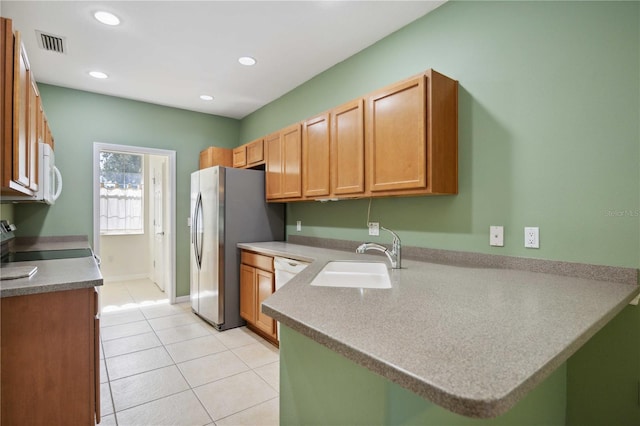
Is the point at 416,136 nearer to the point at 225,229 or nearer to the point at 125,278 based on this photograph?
the point at 225,229

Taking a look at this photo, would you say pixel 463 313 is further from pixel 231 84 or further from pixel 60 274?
pixel 231 84

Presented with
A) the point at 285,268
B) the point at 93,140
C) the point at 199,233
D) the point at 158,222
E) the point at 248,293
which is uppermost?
the point at 93,140

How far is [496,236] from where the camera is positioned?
2004mm

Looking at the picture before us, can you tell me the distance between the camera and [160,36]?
269 cm

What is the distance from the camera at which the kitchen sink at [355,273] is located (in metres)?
1.98

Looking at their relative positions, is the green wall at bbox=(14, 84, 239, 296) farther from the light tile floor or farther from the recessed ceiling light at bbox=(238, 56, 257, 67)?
the recessed ceiling light at bbox=(238, 56, 257, 67)

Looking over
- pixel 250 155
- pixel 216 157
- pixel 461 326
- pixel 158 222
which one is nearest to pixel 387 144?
pixel 461 326

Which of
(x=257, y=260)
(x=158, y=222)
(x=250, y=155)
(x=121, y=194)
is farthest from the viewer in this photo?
(x=121, y=194)

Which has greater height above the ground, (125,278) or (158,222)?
(158,222)

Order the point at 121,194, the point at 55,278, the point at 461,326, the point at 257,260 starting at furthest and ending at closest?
the point at 121,194 → the point at 257,260 → the point at 55,278 → the point at 461,326

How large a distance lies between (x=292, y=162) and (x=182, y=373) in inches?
79.6

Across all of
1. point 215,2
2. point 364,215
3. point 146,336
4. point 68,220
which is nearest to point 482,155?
point 364,215

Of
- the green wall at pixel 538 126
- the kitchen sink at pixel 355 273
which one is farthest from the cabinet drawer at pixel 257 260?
the green wall at pixel 538 126

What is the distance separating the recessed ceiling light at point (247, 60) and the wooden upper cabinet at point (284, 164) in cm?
69
